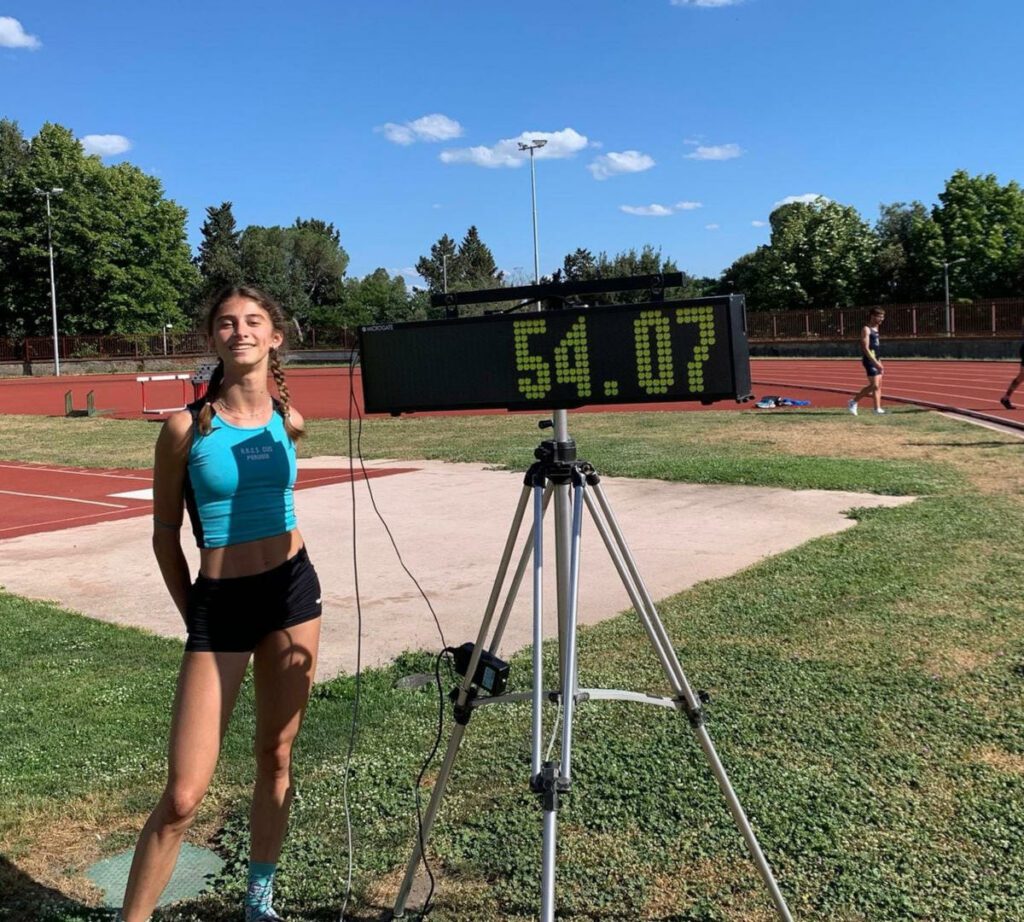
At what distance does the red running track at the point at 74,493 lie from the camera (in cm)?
1016

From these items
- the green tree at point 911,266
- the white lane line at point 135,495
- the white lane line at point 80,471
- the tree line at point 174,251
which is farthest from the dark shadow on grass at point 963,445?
the green tree at point 911,266

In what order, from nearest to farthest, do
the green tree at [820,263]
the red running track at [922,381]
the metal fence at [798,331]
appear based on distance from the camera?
the red running track at [922,381] → the metal fence at [798,331] → the green tree at [820,263]

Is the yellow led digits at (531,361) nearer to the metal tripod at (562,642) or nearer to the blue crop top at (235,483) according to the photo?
the metal tripod at (562,642)

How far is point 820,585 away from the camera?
6.22m

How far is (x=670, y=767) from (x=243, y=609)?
1.92 meters

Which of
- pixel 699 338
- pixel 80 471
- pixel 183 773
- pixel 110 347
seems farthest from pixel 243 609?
pixel 110 347

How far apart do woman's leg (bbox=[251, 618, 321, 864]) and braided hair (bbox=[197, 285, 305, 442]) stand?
0.64m

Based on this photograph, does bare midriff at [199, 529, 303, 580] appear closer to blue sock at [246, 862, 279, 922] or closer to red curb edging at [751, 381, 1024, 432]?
blue sock at [246, 862, 279, 922]

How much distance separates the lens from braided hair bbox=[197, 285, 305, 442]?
2.72 metres

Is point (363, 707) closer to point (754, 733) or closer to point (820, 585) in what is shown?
point (754, 733)

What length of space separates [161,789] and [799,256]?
67.5 m

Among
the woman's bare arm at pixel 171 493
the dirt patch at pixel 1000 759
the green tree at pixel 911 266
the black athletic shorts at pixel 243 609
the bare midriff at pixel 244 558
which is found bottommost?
the dirt patch at pixel 1000 759

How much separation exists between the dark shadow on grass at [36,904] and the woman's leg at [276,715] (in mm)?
546

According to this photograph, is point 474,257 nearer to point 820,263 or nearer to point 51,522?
point 820,263
